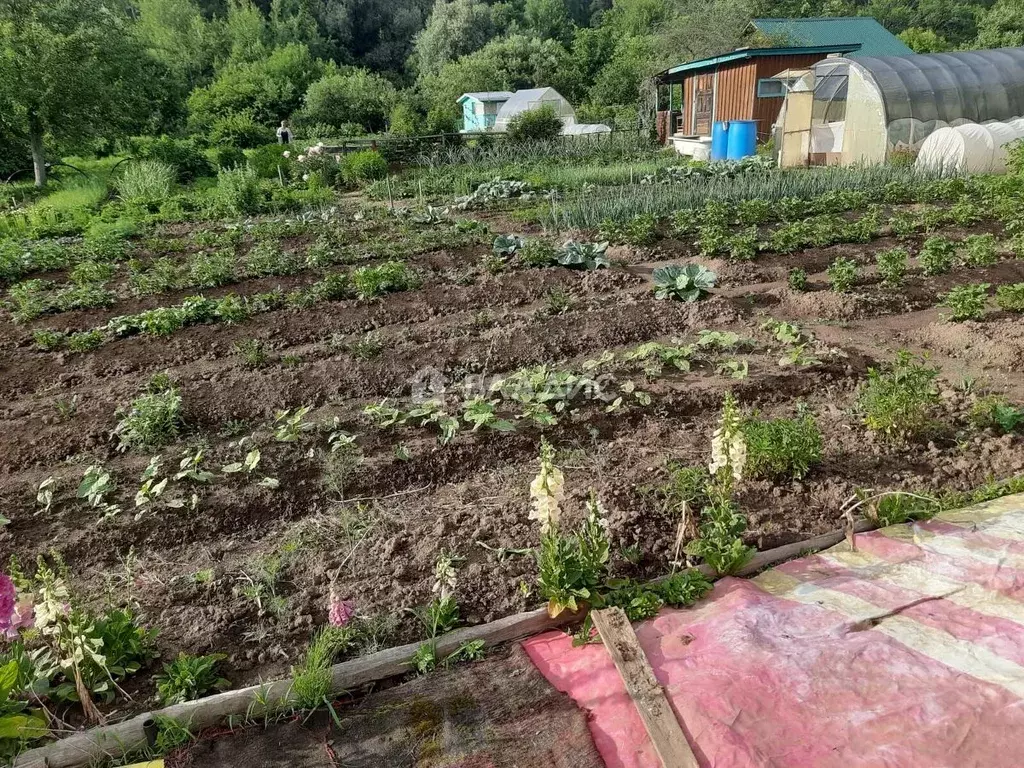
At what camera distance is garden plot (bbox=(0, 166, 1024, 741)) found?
3.65 metres

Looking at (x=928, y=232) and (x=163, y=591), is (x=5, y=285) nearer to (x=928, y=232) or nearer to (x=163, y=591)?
(x=163, y=591)

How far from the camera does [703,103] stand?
24.8 m

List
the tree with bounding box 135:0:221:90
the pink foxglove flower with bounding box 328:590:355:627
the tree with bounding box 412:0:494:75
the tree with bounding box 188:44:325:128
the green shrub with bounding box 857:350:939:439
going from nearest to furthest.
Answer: the pink foxglove flower with bounding box 328:590:355:627
the green shrub with bounding box 857:350:939:439
the tree with bounding box 188:44:325:128
the tree with bounding box 135:0:221:90
the tree with bounding box 412:0:494:75

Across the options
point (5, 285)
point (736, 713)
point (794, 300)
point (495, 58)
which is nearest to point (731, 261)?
point (794, 300)

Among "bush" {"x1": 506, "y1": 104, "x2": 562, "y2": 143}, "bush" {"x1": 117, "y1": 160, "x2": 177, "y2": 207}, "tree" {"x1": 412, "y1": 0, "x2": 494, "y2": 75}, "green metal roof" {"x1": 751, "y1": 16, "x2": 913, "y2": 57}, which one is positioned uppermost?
"tree" {"x1": 412, "y1": 0, "x2": 494, "y2": 75}

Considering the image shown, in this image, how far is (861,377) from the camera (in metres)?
5.62

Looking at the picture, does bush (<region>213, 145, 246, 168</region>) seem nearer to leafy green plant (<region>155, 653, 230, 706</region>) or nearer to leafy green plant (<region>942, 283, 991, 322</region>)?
leafy green plant (<region>942, 283, 991, 322</region>)

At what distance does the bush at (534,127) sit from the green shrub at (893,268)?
1716cm

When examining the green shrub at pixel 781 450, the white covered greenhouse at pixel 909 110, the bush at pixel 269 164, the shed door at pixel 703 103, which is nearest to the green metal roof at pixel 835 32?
the shed door at pixel 703 103

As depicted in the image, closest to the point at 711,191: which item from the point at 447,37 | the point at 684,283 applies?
the point at 684,283

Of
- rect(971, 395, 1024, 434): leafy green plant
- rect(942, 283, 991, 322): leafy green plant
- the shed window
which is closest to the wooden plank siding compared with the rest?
the shed window

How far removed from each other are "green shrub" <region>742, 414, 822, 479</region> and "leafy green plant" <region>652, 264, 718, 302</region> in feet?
11.5

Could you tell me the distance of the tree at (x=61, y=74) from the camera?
57.8ft

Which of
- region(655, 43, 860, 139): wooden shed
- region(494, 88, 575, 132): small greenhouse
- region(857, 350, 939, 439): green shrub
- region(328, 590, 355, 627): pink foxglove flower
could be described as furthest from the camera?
region(494, 88, 575, 132): small greenhouse
